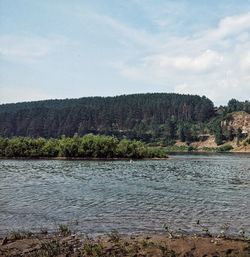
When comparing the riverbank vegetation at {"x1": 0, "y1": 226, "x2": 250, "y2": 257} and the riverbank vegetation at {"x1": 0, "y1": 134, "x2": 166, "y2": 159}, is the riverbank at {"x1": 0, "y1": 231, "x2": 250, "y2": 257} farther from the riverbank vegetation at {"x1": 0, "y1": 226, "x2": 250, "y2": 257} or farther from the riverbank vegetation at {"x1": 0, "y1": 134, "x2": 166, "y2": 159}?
the riverbank vegetation at {"x1": 0, "y1": 134, "x2": 166, "y2": 159}

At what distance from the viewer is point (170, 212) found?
38938 mm

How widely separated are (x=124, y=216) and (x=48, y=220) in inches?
249

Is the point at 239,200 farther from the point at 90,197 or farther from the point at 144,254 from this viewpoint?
the point at 144,254

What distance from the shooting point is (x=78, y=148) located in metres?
183

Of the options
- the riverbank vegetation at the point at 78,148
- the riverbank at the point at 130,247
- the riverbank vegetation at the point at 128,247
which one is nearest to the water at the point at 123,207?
the riverbank vegetation at the point at 128,247

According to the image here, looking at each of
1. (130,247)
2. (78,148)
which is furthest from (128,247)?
(78,148)

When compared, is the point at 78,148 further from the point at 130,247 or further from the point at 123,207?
the point at 130,247

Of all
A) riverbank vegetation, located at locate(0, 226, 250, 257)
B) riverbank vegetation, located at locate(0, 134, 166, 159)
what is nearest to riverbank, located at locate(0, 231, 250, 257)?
riverbank vegetation, located at locate(0, 226, 250, 257)

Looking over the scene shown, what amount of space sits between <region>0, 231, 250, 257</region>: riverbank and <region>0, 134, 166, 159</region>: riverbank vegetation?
519 feet

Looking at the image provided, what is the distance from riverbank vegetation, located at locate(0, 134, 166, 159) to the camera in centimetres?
18338

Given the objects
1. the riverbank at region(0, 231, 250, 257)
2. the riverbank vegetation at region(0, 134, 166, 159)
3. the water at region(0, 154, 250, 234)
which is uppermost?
the riverbank vegetation at region(0, 134, 166, 159)

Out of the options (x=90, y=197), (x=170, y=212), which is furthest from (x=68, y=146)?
(x=170, y=212)

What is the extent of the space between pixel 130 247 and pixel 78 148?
162921 mm

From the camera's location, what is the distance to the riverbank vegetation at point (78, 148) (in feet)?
602
